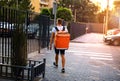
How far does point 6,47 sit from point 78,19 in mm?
70993

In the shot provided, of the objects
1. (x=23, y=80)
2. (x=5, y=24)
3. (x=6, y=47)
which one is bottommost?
(x=23, y=80)

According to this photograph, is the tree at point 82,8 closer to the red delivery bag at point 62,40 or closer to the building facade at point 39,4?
the building facade at point 39,4

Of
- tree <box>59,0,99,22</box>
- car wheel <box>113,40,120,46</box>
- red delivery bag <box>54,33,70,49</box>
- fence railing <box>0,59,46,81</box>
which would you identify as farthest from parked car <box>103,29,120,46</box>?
tree <box>59,0,99,22</box>

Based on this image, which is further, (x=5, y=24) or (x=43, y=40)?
(x=43, y=40)

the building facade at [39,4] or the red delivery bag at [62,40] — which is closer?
the red delivery bag at [62,40]

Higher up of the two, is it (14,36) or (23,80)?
(14,36)

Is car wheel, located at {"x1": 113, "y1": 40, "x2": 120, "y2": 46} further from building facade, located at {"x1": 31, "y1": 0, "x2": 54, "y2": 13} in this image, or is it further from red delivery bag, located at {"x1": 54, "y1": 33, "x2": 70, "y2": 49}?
building facade, located at {"x1": 31, "y1": 0, "x2": 54, "y2": 13}

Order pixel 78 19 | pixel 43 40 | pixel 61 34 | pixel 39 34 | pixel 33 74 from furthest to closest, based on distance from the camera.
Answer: pixel 78 19, pixel 43 40, pixel 39 34, pixel 61 34, pixel 33 74

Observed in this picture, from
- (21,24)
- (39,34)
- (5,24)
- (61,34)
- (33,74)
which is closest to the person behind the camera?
(33,74)

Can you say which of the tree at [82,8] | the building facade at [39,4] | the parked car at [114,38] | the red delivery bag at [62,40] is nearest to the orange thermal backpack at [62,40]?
the red delivery bag at [62,40]

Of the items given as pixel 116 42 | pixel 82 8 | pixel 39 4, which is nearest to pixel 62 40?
pixel 116 42

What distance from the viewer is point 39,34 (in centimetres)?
1889

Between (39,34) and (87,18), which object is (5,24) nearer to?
(39,34)

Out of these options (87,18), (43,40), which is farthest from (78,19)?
(43,40)
